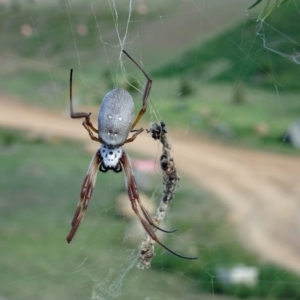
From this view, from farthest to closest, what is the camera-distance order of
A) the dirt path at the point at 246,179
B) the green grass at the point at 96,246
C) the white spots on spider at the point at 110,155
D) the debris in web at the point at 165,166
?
the dirt path at the point at 246,179
the green grass at the point at 96,246
the white spots on spider at the point at 110,155
the debris in web at the point at 165,166

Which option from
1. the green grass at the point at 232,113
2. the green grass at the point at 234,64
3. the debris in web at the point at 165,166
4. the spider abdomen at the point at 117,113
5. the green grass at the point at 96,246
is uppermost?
the green grass at the point at 234,64

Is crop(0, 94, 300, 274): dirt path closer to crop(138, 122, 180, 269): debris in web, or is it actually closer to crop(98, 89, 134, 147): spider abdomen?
crop(138, 122, 180, 269): debris in web

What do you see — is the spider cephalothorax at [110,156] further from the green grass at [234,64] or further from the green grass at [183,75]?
the green grass at [234,64]

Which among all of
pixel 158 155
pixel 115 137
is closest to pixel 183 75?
pixel 158 155


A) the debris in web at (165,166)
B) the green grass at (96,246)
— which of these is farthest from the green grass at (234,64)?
the debris in web at (165,166)

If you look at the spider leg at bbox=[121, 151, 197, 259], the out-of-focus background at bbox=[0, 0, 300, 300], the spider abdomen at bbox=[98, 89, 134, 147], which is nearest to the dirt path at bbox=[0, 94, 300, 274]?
the out-of-focus background at bbox=[0, 0, 300, 300]

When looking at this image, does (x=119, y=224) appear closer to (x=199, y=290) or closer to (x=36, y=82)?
(x=199, y=290)

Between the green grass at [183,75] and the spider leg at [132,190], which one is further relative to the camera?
the green grass at [183,75]
